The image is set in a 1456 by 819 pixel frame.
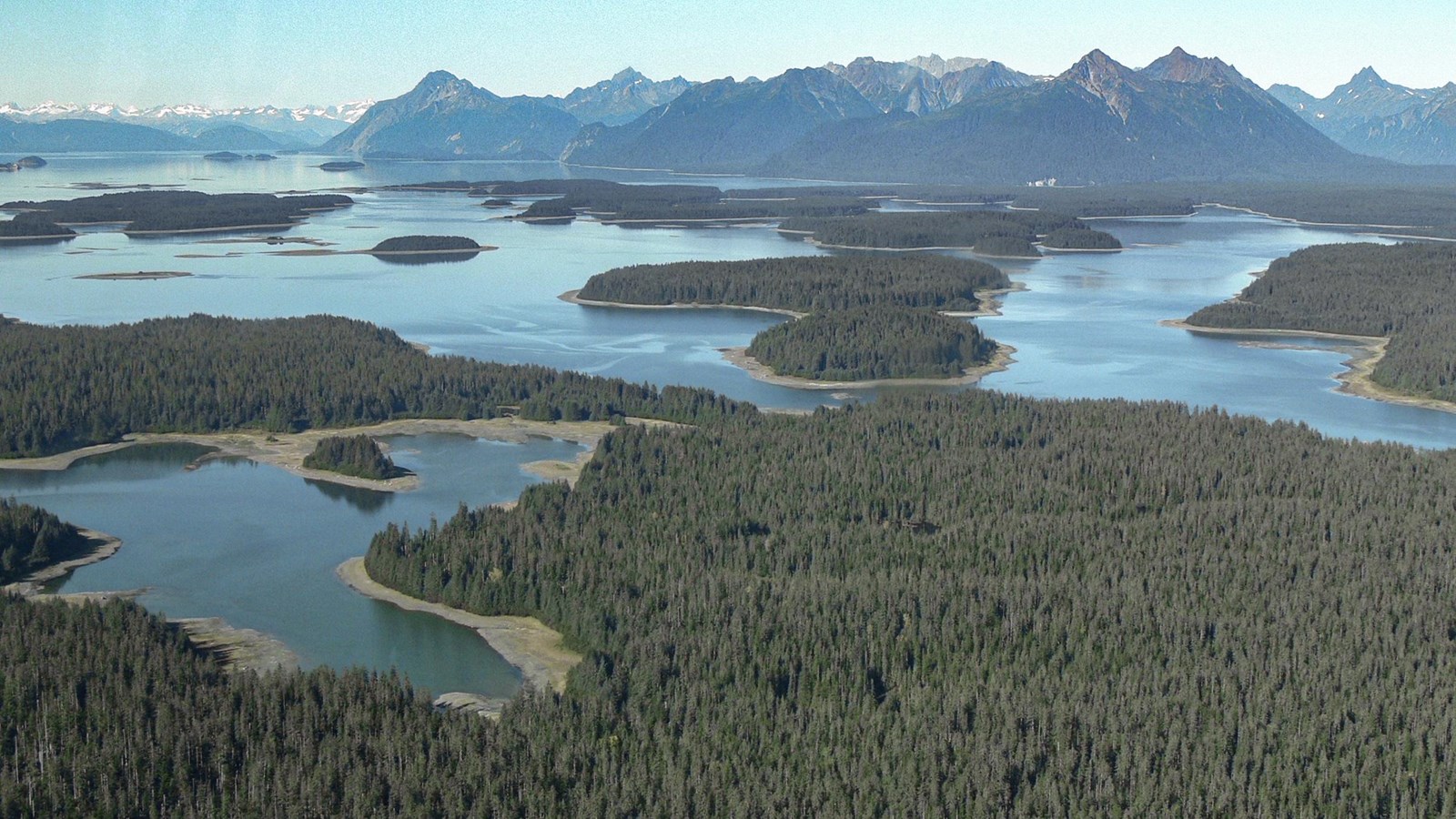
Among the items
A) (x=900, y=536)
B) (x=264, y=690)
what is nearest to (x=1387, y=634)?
(x=900, y=536)

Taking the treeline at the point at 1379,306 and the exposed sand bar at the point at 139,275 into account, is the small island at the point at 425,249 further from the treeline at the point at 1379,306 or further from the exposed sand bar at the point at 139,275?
the treeline at the point at 1379,306

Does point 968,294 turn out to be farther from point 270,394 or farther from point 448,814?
point 448,814

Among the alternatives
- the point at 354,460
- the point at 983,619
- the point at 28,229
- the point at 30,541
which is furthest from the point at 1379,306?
the point at 28,229

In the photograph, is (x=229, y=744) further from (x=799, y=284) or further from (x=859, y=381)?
(x=799, y=284)

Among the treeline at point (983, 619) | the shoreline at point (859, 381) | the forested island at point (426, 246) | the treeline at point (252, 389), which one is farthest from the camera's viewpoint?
the forested island at point (426, 246)

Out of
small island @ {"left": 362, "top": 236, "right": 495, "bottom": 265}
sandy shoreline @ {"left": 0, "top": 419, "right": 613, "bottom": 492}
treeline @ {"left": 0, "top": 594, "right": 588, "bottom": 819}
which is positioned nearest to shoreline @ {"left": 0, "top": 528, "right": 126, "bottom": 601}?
treeline @ {"left": 0, "top": 594, "right": 588, "bottom": 819}

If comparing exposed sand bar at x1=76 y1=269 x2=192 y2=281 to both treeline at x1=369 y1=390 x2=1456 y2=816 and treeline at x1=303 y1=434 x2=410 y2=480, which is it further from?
treeline at x1=369 y1=390 x2=1456 y2=816

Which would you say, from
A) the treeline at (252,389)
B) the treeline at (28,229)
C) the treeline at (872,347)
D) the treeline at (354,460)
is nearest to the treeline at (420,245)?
the treeline at (28,229)
